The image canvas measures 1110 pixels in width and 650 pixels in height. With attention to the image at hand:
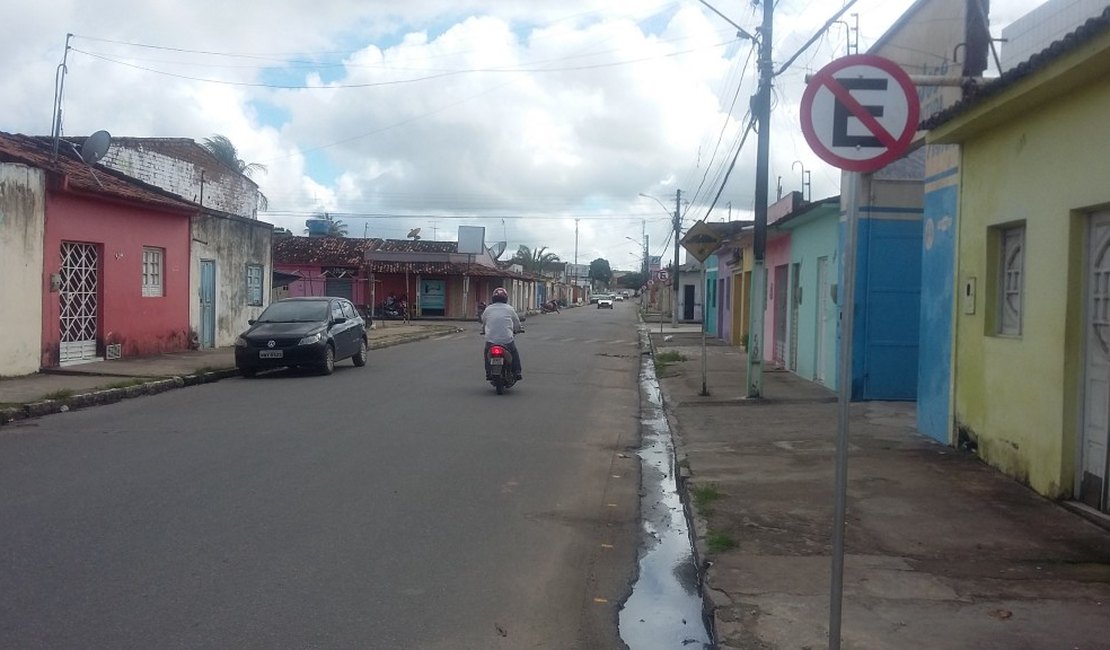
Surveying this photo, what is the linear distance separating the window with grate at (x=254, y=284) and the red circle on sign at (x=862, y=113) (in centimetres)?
2294

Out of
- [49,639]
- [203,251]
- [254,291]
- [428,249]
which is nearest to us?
[49,639]

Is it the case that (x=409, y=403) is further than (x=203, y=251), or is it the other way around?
(x=203, y=251)

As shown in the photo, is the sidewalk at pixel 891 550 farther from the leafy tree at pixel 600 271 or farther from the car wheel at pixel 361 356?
the leafy tree at pixel 600 271

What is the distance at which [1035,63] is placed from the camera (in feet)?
24.8

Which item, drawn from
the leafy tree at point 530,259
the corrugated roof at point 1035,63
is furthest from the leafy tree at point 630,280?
the corrugated roof at point 1035,63

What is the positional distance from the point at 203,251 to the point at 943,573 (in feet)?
66.6

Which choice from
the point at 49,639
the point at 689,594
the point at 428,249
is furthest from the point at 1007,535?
the point at 428,249

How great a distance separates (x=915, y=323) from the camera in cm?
1478

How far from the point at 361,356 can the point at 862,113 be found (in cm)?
1739

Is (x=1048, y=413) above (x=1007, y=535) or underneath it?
above

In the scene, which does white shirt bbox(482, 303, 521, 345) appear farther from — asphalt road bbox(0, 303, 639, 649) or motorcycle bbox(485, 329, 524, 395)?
asphalt road bbox(0, 303, 639, 649)

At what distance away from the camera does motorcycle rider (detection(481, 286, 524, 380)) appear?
15.9 m

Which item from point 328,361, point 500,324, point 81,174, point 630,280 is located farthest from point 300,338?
point 630,280

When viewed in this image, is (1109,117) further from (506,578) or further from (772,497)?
(506,578)
